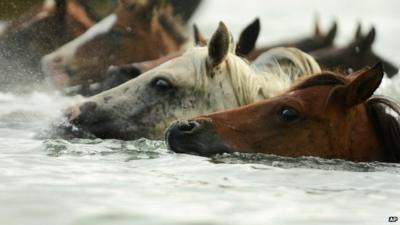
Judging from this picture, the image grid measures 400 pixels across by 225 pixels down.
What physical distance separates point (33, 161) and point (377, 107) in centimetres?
216

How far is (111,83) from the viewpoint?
373 inches

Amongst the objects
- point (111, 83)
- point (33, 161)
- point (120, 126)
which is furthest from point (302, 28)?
point (33, 161)

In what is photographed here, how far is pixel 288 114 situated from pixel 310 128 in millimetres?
166

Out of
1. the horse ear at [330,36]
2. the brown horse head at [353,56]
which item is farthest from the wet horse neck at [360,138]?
the horse ear at [330,36]

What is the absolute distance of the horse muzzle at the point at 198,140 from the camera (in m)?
6.27

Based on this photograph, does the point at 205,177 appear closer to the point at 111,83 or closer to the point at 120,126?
the point at 120,126

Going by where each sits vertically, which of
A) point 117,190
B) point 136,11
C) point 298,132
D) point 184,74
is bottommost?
point 117,190

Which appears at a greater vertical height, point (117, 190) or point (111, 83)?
point (111, 83)

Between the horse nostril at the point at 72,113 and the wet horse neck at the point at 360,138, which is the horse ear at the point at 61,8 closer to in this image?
the horse nostril at the point at 72,113

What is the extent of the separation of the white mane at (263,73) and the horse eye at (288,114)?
1.16 m

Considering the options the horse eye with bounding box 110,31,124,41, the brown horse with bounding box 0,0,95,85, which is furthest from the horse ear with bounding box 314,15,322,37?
the brown horse with bounding box 0,0,95,85

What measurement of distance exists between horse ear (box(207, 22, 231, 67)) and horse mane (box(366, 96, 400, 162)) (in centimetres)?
138

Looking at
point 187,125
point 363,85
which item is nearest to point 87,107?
Answer: point 187,125

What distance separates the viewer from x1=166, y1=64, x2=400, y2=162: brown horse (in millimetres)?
6246
